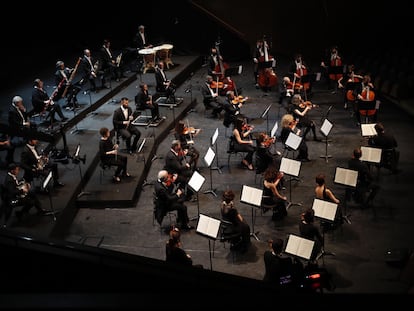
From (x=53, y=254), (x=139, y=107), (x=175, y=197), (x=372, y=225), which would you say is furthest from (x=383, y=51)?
(x=53, y=254)

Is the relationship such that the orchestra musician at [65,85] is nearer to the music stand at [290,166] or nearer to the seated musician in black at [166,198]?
the seated musician in black at [166,198]

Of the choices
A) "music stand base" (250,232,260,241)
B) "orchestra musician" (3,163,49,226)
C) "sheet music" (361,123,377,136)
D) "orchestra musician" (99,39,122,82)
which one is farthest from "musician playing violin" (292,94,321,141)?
"orchestra musician" (3,163,49,226)

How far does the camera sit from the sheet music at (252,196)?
366 inches

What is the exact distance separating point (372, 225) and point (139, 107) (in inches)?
264

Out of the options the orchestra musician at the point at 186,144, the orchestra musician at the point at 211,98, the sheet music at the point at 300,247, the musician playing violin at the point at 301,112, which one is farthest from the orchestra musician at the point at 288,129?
Result: the sheet music at the point at 300,247

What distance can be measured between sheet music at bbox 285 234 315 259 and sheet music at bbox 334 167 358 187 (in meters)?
2.14

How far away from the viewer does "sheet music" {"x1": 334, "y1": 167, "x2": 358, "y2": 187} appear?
9.70 metres

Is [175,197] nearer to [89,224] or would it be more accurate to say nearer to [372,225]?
[89,224]

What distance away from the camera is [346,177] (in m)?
9.77

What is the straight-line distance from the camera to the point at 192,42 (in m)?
21.8

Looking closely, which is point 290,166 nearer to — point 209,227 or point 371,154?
point 371,154

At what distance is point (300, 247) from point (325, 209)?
1187 mm

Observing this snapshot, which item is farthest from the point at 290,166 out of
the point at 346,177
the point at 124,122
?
the point at 124,122

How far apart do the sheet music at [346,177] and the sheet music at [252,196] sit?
4.80 feet
